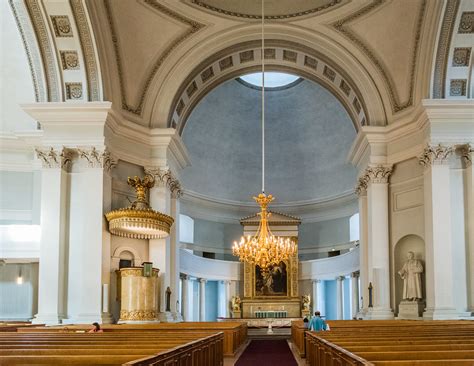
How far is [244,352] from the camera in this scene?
12906mm

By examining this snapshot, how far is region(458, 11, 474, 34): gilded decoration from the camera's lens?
13641mm

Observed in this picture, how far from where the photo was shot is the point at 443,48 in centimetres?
1429

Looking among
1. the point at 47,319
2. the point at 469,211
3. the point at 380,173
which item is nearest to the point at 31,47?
the point at 47,319

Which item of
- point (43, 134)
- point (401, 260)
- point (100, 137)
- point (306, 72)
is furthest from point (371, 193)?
point (43, 134)

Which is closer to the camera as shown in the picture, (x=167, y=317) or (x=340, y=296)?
(x=167, y=317)

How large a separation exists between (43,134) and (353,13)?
785 cm

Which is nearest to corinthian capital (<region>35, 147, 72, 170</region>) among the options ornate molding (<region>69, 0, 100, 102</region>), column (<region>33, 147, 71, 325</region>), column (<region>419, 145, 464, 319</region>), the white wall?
column (<region>33, 147, 71, 325</region>)

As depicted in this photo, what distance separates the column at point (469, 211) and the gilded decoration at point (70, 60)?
8856 mm

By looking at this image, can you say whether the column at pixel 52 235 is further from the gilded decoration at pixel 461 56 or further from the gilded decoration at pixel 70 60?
the gilded decoration at pixel 461 56

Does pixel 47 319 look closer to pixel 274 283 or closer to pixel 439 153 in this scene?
pixel 439 153

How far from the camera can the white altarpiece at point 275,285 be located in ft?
76.8

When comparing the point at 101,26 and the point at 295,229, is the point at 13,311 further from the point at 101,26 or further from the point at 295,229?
the point at 295,229

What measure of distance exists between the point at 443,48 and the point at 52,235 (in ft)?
31.2

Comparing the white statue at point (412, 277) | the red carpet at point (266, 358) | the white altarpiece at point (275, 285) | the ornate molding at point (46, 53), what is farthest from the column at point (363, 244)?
the ornate molding at point (46, 53)
